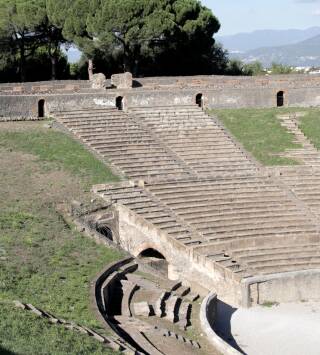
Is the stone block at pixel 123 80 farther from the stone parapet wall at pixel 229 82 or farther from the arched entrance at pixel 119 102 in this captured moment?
the arched entrance at pixel 119 102

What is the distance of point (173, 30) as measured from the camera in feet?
121

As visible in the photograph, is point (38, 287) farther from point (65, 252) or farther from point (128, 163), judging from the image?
point (128, 163)

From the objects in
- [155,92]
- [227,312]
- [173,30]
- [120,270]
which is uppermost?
[173,30]

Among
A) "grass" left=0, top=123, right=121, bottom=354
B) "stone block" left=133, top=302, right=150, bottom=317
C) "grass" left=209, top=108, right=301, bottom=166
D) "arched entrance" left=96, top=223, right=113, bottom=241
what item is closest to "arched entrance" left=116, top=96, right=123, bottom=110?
"grass" left=0, top=123, right=121, bottom=354

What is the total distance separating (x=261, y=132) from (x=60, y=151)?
9067 millimetres

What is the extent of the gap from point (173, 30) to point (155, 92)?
6367mm

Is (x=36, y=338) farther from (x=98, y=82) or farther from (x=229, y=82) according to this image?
(x=229, y=82)

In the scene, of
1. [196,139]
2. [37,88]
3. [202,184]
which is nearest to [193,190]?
[202,184]

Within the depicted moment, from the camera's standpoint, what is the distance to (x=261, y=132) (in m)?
31.2

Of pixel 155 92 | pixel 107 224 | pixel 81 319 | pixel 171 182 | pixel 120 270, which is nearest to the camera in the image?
pixel 81 319

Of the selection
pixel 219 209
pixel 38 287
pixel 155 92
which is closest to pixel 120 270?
pixel 38 287

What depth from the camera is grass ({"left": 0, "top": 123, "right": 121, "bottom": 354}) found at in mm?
13914

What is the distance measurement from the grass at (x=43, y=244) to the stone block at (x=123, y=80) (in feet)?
15.5

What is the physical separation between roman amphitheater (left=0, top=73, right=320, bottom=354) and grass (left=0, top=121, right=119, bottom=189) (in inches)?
19.3
